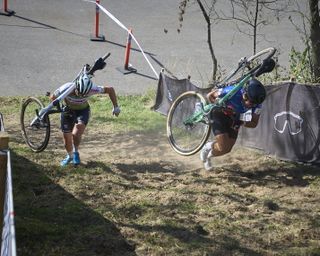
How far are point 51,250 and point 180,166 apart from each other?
328 centimetres

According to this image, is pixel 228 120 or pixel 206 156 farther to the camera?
pixel 206 156

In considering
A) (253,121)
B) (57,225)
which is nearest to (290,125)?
(253,121)

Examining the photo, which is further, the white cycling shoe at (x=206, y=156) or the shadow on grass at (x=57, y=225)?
the white cycling shoe at (x=206, y=156)

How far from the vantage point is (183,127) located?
884cm

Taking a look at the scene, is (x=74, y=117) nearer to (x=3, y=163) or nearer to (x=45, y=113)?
(x=45, y=113)

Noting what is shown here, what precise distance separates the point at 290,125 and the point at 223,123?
1.16 metres

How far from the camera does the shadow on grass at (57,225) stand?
551cm

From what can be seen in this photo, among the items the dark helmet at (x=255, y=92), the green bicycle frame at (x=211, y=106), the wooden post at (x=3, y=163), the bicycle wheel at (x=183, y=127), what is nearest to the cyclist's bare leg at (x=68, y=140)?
the bicycle wheel at (x=183, y=127)

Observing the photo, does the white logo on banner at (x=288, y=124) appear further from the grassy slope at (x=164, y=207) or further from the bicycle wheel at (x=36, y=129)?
the bicycle wheel at (x=36, y=129)

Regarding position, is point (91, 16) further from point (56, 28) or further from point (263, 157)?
point (263, 157)

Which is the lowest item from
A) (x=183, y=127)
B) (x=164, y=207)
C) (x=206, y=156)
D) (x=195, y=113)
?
(x=164, y=207)

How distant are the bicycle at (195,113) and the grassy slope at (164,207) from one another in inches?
19.8

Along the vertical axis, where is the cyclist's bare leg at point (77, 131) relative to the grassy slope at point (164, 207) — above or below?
above

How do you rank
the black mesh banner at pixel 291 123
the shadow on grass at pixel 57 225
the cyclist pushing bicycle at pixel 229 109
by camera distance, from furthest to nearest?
the black mesh banner at pixel 291 123 < the cyclist pushing bicycle at pixel 229 109 < the shadow on grass at pixel 57 225
